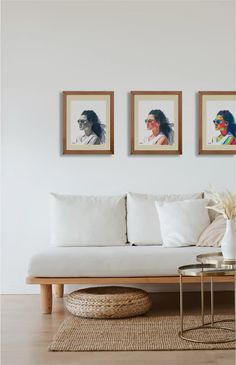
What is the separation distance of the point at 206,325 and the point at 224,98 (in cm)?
233

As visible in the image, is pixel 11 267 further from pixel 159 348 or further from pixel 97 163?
pixel 159 348

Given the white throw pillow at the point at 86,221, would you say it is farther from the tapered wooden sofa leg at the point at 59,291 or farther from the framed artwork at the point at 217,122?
the framed artwork at the point at 217,122

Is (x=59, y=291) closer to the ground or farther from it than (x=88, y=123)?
closer to the ground

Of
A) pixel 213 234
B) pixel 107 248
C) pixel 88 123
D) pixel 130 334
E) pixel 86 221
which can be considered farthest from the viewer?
pixel 88 123

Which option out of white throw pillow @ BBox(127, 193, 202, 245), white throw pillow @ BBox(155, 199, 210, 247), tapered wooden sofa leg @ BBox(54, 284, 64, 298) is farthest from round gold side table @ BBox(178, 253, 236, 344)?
tapered wooden sofa leg @ BBox(54, 284, 64, 298)

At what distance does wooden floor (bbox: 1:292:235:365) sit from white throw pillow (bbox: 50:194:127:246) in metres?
0.62

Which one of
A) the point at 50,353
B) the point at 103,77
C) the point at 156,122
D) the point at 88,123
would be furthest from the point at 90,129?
the point at 50,353

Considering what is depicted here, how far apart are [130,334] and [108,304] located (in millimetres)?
467

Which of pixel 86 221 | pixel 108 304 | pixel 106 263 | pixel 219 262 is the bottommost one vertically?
pixel 108 304

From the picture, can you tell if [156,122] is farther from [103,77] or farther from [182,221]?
[182,221]

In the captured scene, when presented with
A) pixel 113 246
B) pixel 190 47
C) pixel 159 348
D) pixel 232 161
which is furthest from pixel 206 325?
pixel 190 47

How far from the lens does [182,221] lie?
16.3 feet

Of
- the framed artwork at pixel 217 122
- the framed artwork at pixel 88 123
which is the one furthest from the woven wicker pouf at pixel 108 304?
the framed artwork at pixel 217 122

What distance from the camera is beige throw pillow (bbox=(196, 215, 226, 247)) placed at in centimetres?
476
